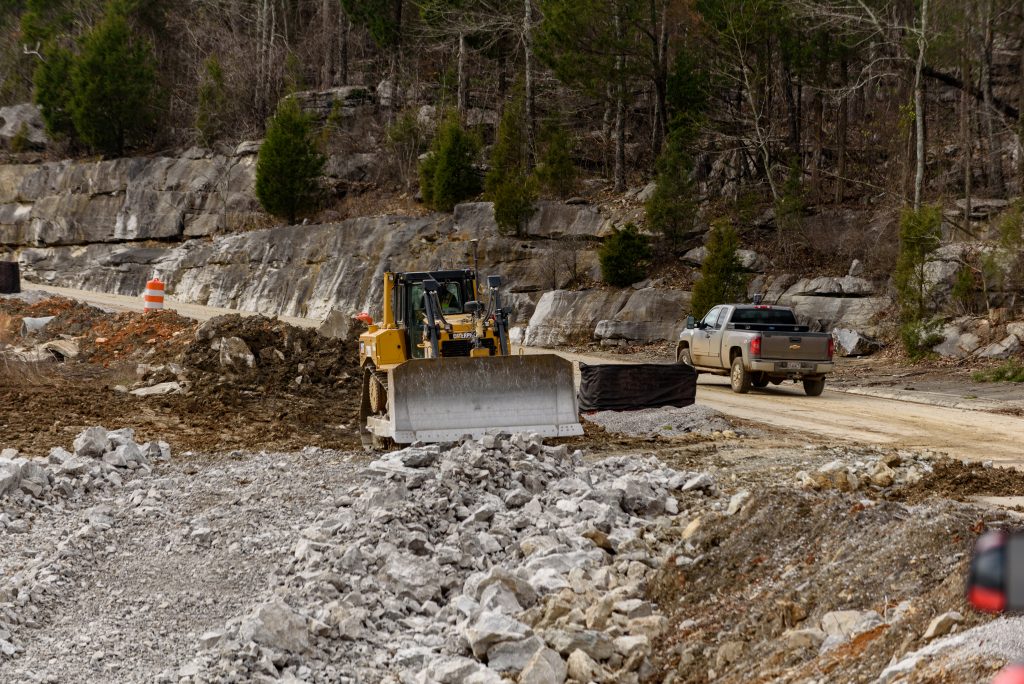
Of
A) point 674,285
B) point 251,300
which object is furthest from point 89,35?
point 674,285

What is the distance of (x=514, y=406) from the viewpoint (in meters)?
12.9

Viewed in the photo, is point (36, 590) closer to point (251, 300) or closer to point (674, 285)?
point (674, 285)

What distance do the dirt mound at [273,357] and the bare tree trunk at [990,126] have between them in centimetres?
1968

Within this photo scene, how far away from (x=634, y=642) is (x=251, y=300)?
3320 cm

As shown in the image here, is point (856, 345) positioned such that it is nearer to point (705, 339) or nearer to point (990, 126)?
point (705, 339)

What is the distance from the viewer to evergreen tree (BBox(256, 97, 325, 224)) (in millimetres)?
41438

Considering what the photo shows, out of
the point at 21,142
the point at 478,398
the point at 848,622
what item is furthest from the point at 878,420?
the point at 21,142

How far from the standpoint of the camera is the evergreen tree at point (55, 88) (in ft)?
168

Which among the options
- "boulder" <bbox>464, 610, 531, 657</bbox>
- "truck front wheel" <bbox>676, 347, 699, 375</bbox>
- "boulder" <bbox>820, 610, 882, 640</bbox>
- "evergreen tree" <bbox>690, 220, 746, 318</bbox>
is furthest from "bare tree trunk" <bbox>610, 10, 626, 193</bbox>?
"boulder" <bbox>820, 610, 882, 640</bbox>

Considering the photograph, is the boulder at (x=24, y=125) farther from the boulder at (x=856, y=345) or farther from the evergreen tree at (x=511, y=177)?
the boulder at (x=856, y=345)

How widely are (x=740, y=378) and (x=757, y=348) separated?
80 centimetres

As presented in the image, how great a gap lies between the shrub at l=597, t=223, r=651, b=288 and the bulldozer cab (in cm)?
1659

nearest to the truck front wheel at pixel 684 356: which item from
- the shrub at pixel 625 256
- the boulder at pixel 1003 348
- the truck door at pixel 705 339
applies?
the truck door at pixel 705 339

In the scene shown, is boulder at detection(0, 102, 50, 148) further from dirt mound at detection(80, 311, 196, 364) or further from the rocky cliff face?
dirt mound at detection(80, 311, 196, 364)
